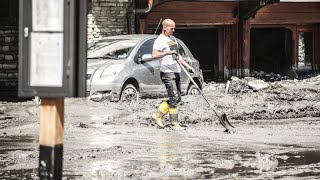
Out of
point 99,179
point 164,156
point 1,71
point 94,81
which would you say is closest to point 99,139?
point 164,156

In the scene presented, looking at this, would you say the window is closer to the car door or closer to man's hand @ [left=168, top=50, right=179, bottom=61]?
the car door

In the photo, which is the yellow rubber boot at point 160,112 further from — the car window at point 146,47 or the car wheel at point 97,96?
the car window at point 146,47

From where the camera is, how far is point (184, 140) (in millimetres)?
10438

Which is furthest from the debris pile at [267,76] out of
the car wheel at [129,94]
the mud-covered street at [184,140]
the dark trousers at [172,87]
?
the dark trousers at [172,87]

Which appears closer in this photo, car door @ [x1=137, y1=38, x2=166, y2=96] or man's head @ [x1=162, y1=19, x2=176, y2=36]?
man's head @ [x1=162, y1=19, x2=176, y2=36]

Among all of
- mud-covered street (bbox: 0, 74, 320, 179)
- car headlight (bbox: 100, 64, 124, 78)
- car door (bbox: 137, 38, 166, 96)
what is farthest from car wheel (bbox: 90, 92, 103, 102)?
car door (bbox: 137, 38, 166, 96)

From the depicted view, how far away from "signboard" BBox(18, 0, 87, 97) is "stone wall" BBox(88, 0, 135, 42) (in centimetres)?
1611

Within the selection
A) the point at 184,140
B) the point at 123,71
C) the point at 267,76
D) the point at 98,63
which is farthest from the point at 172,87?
the point at 267,76

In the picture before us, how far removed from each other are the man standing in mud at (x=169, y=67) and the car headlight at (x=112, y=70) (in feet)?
9.39

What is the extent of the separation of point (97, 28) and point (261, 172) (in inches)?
535

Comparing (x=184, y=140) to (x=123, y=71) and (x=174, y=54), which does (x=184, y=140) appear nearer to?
(x=174, y=54)

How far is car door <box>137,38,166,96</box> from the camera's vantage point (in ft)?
51.6

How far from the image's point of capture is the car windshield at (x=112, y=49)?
51.7 feet

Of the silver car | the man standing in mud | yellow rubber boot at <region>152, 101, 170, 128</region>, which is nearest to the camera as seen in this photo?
the man standing in mud
